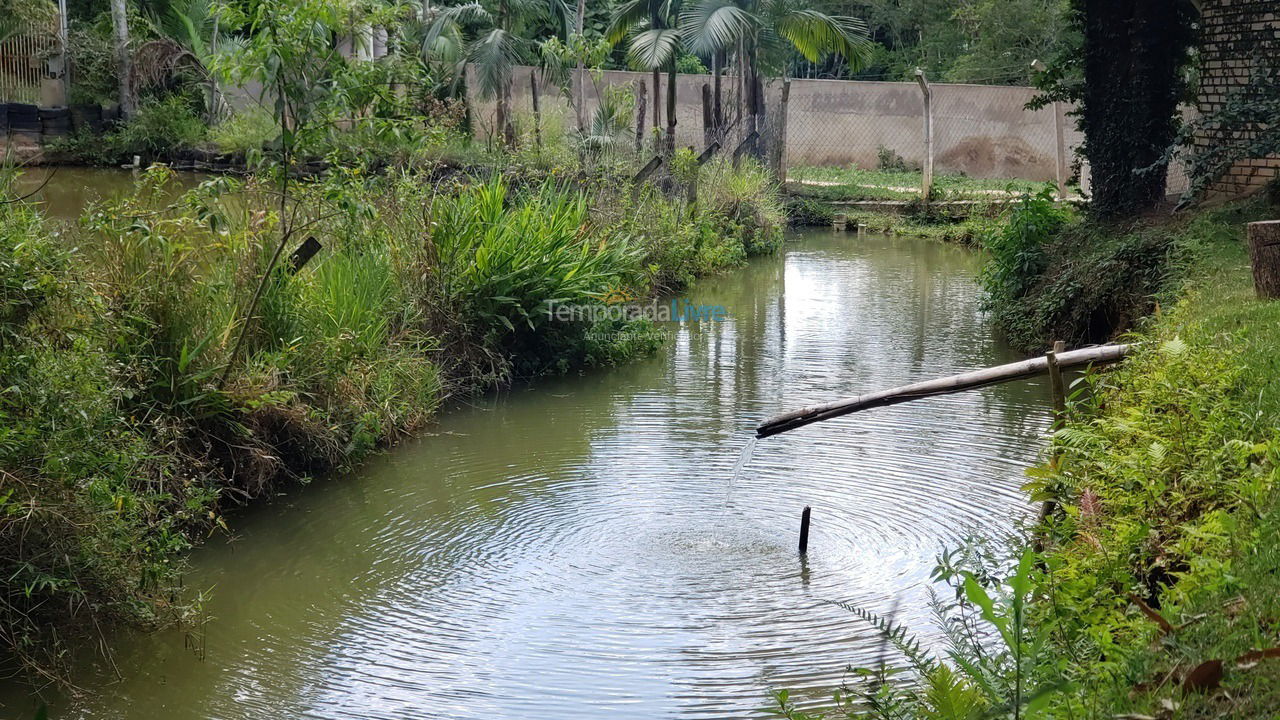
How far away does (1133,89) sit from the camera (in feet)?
37.7

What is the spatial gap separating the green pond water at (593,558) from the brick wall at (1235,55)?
3983mm

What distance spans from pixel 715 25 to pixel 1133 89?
753cm

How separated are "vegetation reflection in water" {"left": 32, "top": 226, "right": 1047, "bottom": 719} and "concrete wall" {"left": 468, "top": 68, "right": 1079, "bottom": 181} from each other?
45.1 ft

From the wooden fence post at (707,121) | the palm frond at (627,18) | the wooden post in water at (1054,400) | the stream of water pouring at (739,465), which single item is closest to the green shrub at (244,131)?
the palm frond at (627,18)

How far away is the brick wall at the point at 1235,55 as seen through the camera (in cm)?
1125

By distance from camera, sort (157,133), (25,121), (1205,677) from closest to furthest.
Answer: (1205,677) < (25,121) < (157,133)

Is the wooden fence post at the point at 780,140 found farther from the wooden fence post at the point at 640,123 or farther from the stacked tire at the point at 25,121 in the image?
the stacked tire at the point at 25,121

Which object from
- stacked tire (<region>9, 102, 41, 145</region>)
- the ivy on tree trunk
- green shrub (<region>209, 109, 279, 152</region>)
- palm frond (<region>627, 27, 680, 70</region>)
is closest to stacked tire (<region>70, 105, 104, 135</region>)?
stacked tire (<region>9, 102, 41, 145</region>)

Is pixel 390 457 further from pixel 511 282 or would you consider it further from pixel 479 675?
pixel 479 675

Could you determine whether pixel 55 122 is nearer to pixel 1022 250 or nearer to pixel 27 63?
pixel 27 63

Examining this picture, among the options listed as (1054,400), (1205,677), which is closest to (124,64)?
(1054,400)

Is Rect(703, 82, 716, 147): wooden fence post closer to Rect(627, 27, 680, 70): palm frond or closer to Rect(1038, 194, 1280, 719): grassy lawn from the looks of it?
Rect(627, 27, 680, 70): palm frond

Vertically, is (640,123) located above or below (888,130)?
below

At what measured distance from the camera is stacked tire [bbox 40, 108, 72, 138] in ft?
76.9
